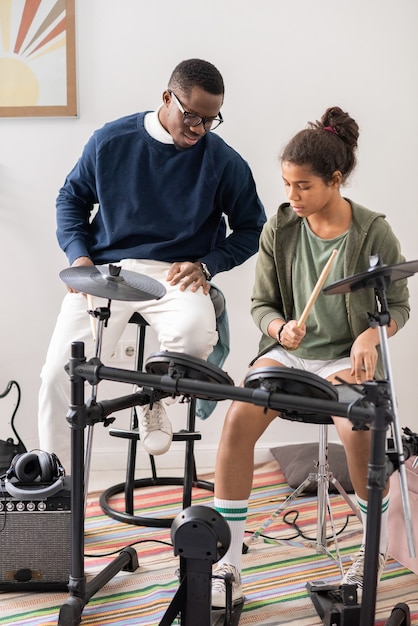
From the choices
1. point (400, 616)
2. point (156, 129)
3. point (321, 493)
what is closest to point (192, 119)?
point (156, 129)

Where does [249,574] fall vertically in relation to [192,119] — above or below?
below

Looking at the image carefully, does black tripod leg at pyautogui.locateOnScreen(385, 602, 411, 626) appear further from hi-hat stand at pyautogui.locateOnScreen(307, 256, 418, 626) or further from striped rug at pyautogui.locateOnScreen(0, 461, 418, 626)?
hi-hat stand at pyautogui.locateOnScreen(307, 256, 418, 626)

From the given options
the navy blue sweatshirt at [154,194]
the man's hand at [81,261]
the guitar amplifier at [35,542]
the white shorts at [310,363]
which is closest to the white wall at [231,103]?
the navy blue sweatshirt at [154,194]

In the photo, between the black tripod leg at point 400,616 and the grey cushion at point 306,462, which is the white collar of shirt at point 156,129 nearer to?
the grey cushion at point 306,462

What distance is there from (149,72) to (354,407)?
71.9 inches

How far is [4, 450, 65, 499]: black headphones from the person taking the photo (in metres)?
1.88

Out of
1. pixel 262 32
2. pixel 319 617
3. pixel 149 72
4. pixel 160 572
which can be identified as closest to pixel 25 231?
pixel 149 72

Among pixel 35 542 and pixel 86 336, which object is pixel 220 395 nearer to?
pixel 35 542

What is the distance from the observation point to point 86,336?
2.25 metres

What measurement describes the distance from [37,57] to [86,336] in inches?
44.9

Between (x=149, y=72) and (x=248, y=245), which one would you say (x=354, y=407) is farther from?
(x=149, y=72)

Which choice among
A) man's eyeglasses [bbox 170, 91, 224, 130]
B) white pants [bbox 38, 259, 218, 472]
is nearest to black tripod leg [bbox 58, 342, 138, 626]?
white pants [bbox 38, 259, 218, 472]

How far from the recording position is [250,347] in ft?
9.72

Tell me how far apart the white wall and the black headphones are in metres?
0.93
